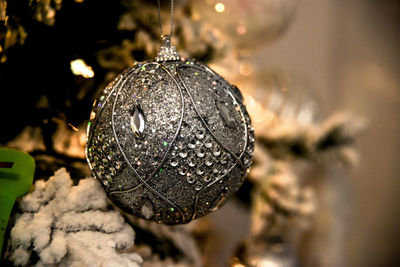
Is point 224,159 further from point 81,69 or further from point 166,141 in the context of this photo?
point 81,69

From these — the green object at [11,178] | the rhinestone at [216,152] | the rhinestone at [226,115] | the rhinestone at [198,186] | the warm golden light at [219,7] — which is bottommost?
the green object at [11,178]

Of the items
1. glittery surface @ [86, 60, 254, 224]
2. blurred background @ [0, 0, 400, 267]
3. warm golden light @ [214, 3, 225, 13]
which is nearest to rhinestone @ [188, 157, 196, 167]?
glittery surface @ [86, 60, 254, 224]

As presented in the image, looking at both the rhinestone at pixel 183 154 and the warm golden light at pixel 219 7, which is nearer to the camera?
the rhinestone at pixel 183 154

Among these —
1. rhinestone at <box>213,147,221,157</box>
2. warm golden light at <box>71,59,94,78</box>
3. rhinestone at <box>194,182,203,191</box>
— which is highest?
rhinestone at <box>213,147,221,157</box>

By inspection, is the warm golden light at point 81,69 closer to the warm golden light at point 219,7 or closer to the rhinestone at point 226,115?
the rhinestone at point 226,115

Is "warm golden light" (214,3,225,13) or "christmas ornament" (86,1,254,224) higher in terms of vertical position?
"warm golden light" (214,3,225,13)

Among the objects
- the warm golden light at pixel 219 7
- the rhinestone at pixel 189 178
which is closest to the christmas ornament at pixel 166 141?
the rhinestone at pixel 189 178

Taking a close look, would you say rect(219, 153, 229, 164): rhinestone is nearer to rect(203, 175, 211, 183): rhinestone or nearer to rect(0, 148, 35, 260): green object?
rect(203, 175, 211, 183): rhinestone
